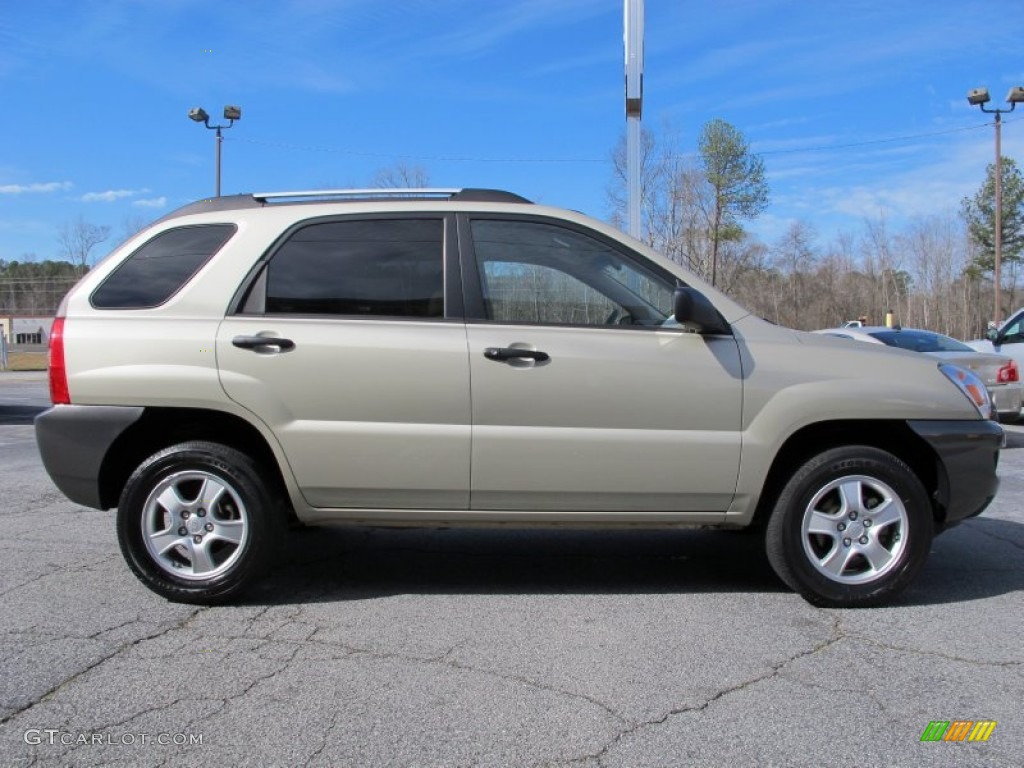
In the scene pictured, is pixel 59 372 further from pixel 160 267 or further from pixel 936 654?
pixel 936 654

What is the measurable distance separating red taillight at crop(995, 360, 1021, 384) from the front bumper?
27.1 ft

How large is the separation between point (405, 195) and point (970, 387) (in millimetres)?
3051

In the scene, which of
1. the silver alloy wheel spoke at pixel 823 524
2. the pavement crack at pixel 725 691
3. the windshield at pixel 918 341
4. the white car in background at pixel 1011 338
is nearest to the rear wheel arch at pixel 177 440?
the pavement crack at pixel 725 691

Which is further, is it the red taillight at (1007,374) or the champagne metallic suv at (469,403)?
the red taillight at (1007,374)

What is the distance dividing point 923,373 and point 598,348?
1628mm

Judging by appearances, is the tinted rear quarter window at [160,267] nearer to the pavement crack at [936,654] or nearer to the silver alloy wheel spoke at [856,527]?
the silver alloy wheel spoke at [856,527]

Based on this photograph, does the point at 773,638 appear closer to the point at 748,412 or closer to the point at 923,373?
the point at 748,412

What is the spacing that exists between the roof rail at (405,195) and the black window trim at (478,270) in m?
0.14

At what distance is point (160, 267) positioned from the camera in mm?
4141

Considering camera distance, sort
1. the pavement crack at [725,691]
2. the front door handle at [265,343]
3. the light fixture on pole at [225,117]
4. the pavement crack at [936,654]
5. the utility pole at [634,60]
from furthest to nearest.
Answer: the light fixture on pole at [225,117] → the utility pole at [634,60] → the front door handle at [265,343] → the pavement crack at [936,654] → the pavement crack at [725,691]

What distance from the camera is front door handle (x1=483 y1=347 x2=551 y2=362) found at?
388cm

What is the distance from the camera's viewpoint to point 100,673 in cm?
325

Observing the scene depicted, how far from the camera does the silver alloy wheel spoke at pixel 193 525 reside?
3979 millimetres

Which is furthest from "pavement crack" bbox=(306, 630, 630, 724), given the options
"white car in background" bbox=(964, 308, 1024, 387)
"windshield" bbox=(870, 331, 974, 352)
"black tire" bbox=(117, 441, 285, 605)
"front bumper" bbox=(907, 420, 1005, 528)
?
"white car in background" bbox=(964, 308, 1024, 387)
